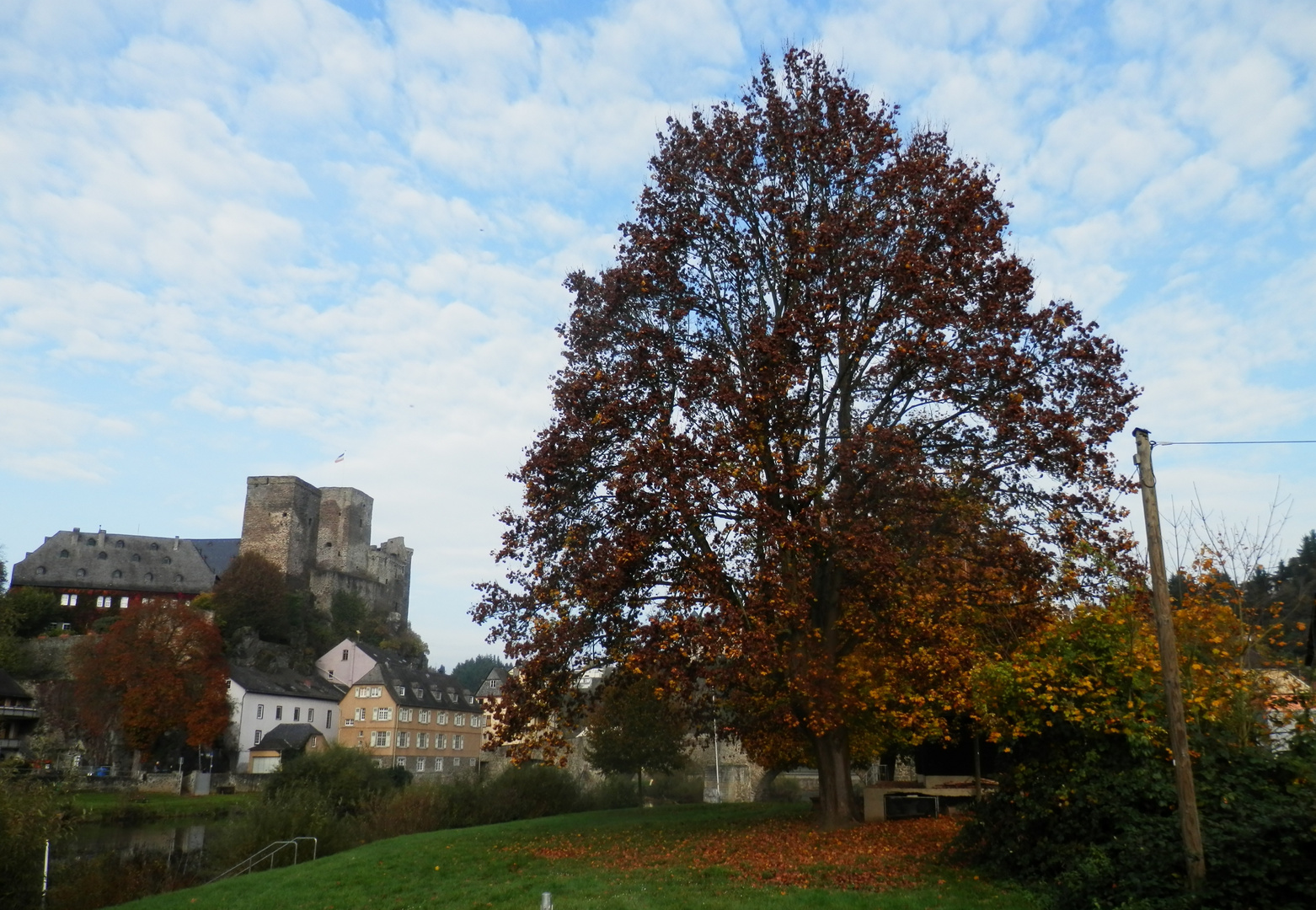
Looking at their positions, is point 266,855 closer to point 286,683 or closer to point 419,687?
point 286,683

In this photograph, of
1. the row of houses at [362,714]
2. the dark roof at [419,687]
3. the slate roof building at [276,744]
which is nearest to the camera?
the slate roof building at [276,744]

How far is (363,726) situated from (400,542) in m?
48.4

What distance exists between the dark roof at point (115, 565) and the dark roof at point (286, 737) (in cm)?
2389

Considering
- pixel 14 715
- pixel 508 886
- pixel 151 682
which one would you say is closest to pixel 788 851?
pixel 508 886

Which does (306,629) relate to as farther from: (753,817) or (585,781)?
(753,817)

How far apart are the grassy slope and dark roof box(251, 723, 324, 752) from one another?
45822mm

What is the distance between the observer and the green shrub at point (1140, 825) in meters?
9.72

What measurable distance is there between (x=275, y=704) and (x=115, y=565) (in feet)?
77.1

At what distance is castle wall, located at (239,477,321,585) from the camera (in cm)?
9831

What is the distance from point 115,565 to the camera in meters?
85.1

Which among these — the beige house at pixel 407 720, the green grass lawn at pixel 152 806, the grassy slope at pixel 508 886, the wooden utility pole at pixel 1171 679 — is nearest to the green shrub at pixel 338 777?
the green grass lawn at pixel 152 806

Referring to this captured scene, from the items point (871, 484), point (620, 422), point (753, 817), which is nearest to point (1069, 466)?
point (871, 484)

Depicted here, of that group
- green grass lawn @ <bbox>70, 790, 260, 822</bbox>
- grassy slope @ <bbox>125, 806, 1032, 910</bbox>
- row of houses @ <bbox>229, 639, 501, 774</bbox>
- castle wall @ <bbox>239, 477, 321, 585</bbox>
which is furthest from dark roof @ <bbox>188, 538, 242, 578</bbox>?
grassy slope @ <bbox>125, 806, 1032, 910</bbox>

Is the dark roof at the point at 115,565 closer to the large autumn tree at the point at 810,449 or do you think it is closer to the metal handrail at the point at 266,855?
the metal handrail at the point at 266,855
